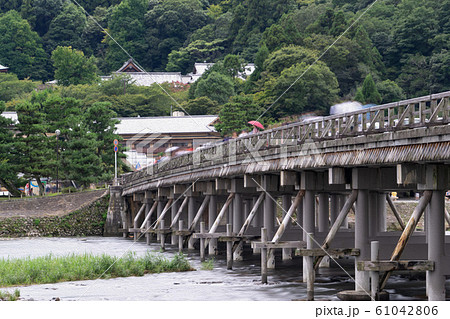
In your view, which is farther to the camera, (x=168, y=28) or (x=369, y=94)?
(x=168, y=28)

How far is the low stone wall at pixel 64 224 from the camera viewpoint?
226 ft

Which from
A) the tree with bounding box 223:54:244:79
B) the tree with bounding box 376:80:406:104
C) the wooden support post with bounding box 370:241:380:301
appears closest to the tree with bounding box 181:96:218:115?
the tree with bounding box 223:54:244:79

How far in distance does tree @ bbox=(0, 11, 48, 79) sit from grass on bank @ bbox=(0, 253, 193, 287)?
139 meters

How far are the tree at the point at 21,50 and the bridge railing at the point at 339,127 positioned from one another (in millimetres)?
125811

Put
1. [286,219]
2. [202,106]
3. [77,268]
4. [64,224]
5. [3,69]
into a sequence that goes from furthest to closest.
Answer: [3,69]
[202,106]
[64,224]
[77,268]
[286,219]

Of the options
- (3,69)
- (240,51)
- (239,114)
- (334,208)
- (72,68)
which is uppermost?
(240,51)

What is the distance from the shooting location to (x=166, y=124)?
116062 millimetres

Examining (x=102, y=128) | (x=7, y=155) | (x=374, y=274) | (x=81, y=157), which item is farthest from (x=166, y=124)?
(x=374, y=274)

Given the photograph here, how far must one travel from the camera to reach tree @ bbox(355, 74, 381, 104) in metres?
96.6

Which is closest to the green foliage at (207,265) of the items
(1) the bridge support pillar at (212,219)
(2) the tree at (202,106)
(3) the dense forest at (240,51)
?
(1) the bridge support pillar at (212,219)

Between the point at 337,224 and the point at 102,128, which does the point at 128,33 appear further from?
the point at 337,224

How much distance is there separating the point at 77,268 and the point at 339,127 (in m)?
12.9

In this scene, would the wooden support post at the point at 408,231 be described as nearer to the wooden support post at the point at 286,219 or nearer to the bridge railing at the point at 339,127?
the bridge railing at the point at 339,127
